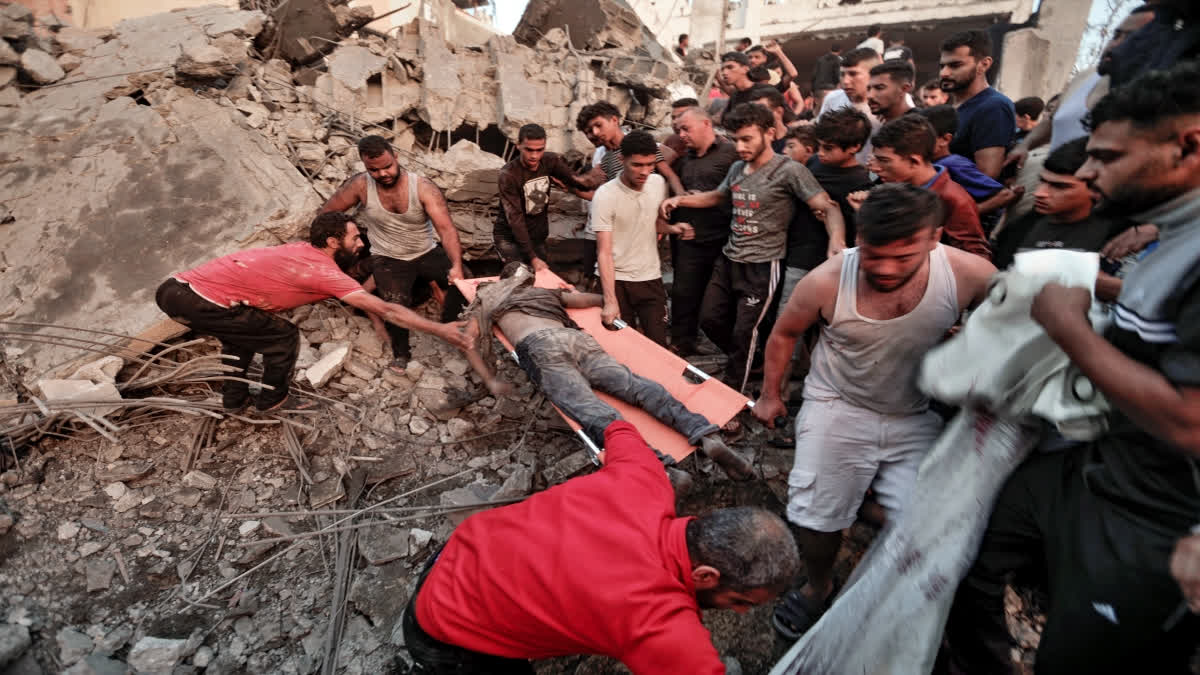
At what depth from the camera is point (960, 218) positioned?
102 inches

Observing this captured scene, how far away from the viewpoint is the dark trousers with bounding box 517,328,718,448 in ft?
9.09

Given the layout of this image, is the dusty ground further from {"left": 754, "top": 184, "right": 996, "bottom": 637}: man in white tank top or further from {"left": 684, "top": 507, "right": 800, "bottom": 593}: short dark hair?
{"left": 684, "top": 507, "right": 800, "bottom": 593}: short dark hair

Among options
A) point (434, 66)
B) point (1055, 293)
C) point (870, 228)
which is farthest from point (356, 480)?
point (434, 66)

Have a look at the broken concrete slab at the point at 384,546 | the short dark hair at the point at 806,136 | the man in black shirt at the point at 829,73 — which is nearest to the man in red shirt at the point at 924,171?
the short dark hair at the point at 806,136

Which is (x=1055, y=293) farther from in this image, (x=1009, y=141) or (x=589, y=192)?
(x=589, y=192)

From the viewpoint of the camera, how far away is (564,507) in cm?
152

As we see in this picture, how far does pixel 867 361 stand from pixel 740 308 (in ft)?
5.09

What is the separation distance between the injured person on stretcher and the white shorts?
53 cm

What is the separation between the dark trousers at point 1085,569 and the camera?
121cm

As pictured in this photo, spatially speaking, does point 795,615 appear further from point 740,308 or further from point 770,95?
point 770,95

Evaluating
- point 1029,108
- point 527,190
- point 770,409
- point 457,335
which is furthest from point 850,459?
point 1029,108

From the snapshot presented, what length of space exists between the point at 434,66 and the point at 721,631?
20.7ft

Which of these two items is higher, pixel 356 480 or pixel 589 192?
pixel 589 192

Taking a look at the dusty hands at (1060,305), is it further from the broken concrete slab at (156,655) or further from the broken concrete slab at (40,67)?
the broken concrete slab at (40,67)
